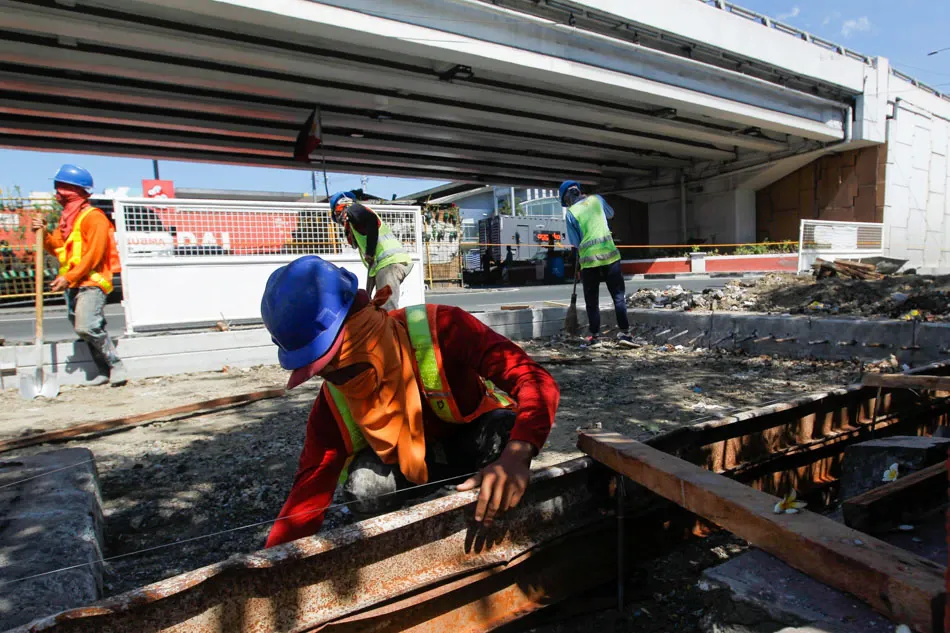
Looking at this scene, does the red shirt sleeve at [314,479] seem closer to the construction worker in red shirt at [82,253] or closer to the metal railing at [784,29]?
the construction worker in red shirt at [82,253]

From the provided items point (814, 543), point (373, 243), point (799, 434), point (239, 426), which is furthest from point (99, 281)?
point (814, 543)

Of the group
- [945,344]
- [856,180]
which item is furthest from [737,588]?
[856,180]

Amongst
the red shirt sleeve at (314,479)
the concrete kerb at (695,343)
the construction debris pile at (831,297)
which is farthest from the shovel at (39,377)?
the construction debris pile at (831,297)

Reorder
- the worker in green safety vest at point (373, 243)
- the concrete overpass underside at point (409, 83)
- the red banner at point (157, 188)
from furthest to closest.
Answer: the red banner at point (157, 188), the concrete overpass underside at point (409, 83), the worker in green safety vest at point (373, 243)

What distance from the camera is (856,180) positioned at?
19.1m

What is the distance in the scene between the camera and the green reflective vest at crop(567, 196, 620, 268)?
6.73 m

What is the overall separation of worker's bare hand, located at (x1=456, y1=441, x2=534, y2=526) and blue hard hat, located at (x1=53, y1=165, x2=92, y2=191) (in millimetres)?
5447

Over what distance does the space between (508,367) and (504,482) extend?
0.39 m

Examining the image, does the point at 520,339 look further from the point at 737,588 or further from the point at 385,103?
the point at 385,103

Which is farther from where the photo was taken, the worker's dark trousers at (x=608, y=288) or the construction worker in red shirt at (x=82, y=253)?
the worker's dark trousers at (x=608, y=288)

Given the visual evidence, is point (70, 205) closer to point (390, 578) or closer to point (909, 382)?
point (390, 578)

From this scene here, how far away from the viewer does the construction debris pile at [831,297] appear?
Result: 597cm

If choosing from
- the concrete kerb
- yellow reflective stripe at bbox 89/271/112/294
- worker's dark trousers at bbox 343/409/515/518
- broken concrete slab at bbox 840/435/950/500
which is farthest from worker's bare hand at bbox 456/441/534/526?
yellow reflective stripe at bbox 89/271/112/294

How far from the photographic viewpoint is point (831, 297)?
7098 mm
